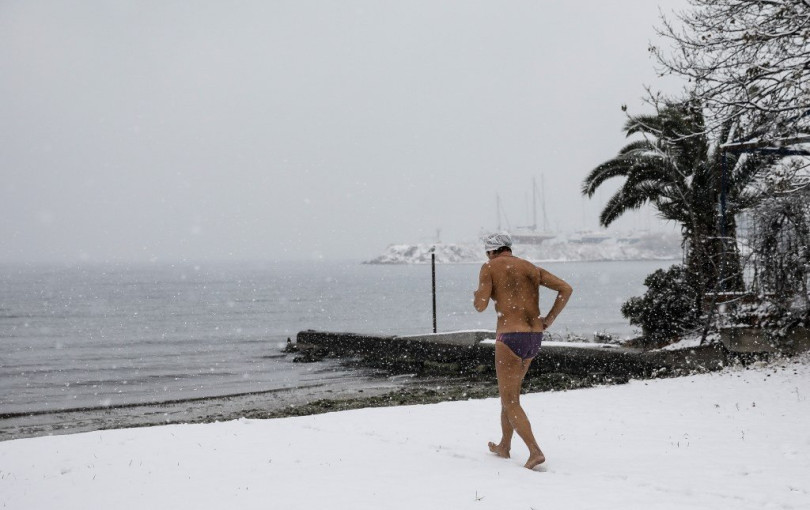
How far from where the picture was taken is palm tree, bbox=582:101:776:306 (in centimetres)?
1811

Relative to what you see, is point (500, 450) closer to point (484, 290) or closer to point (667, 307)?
point (484, 290)

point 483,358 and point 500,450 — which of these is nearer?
point 500,450

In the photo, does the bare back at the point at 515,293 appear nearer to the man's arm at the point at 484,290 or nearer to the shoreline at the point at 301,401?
the man's arm at the point at 484,290

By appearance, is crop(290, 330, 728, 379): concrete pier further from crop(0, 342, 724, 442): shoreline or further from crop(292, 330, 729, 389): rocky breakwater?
crop(0, 342, 724, 442): shoreline

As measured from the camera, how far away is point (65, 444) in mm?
8430

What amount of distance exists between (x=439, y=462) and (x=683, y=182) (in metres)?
15.7

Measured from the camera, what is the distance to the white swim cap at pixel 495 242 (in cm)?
684

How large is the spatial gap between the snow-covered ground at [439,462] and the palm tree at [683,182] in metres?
8.29

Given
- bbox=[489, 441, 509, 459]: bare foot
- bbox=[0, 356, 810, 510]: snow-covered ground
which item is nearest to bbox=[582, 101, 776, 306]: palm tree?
bbox=[0, 356, 810, 510]: snow-covered ground

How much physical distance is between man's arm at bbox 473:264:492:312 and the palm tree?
1160cm

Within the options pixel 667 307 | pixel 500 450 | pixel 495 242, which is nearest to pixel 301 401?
pixel 667 307

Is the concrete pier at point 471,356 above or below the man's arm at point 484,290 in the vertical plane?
below

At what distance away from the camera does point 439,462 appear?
6988 millimetres

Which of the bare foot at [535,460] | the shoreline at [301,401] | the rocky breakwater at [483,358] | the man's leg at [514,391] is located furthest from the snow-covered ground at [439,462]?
the rocky breakwater at [483,358]
